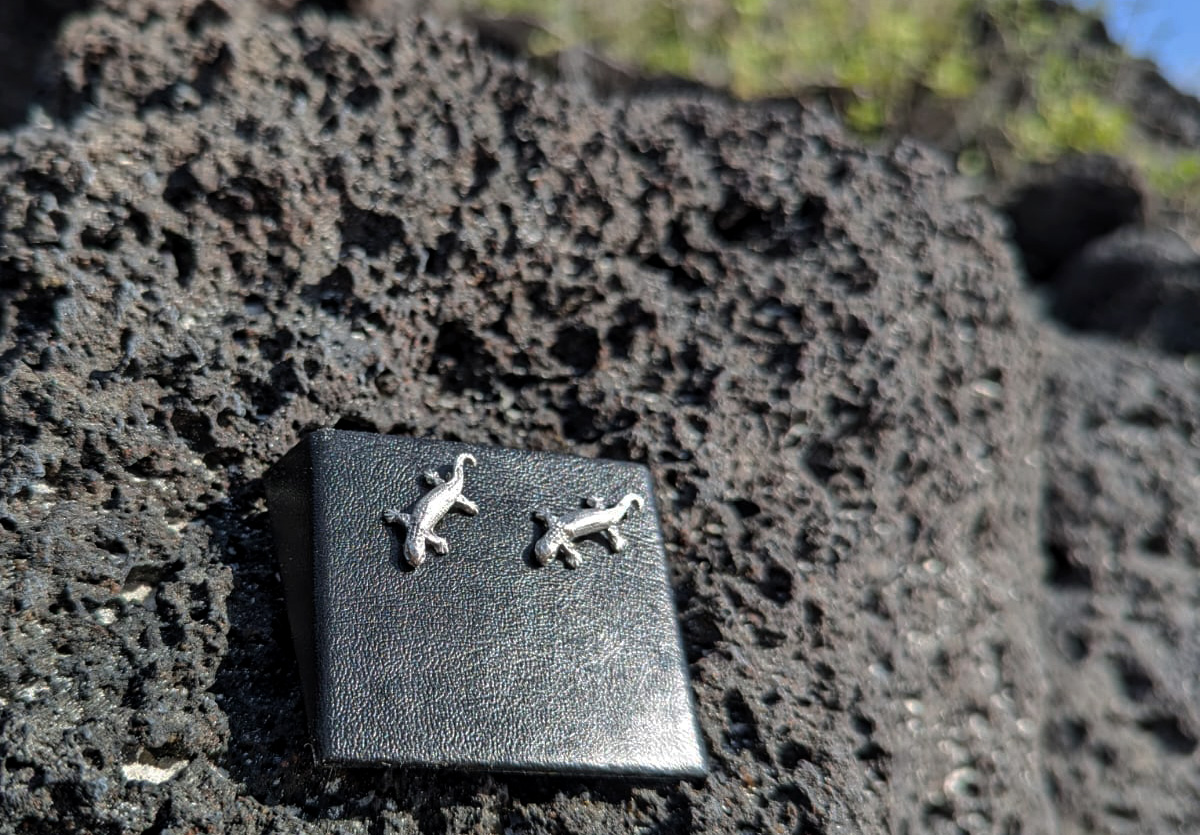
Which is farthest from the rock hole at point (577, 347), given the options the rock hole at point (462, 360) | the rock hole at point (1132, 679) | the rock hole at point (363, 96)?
the rock hole at point (1132, 679)

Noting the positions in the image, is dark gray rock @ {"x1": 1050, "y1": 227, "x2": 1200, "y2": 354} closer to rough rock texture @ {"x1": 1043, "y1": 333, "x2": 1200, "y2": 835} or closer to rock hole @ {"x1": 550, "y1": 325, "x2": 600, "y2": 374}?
rough rock texture @ {"x1": 1043, "y1": 333, "x2": 1200, "y2": 835}

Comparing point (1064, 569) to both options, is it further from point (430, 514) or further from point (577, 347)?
point (430, 514)

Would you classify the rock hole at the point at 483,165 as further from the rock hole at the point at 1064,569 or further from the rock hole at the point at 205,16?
the rock hole at the point at 1064,569

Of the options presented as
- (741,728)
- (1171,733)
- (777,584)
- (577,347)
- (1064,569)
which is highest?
(577,347)

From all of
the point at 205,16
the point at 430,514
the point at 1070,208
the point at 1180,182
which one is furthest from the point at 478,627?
the point at 1180,182

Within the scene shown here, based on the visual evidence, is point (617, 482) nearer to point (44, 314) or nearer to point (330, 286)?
point (330, 286)

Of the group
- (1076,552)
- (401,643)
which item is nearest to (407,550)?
(401,643)
